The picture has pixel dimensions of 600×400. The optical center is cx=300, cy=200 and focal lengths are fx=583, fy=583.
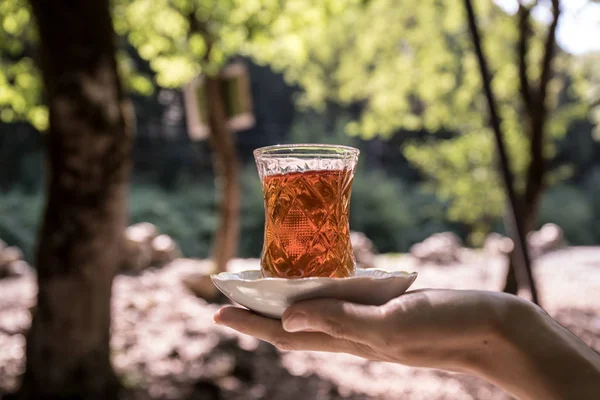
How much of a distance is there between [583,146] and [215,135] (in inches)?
837

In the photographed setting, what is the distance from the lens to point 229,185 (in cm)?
705

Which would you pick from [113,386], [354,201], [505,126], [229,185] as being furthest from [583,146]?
[113,386]

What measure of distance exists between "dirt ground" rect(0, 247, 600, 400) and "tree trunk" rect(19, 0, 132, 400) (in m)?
0.58

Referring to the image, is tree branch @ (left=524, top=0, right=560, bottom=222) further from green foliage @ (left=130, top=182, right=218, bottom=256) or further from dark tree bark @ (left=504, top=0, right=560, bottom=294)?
green foliage @ (left=130, top=182, right=218, bottom=256)

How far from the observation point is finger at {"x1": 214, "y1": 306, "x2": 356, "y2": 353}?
3.28 ft

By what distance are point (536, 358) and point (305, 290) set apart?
0.37 meters

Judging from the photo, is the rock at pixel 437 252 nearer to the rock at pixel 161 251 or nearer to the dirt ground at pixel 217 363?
the dirt ground at pixel 217 363

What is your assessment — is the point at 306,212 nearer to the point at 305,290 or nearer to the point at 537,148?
the point at 305,290

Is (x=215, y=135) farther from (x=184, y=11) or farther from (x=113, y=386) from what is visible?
(x=113, y=386)

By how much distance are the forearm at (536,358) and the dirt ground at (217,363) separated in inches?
133

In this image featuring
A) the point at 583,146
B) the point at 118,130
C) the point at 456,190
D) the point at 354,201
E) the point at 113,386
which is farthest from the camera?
the point at 583,146

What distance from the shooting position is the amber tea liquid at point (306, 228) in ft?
3.77

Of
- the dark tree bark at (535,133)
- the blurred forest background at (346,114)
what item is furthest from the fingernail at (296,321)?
the dark tree bark at (535,133)

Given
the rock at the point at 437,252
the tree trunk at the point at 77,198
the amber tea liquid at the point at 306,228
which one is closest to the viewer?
the amber tea liquid at the point at 306,228
